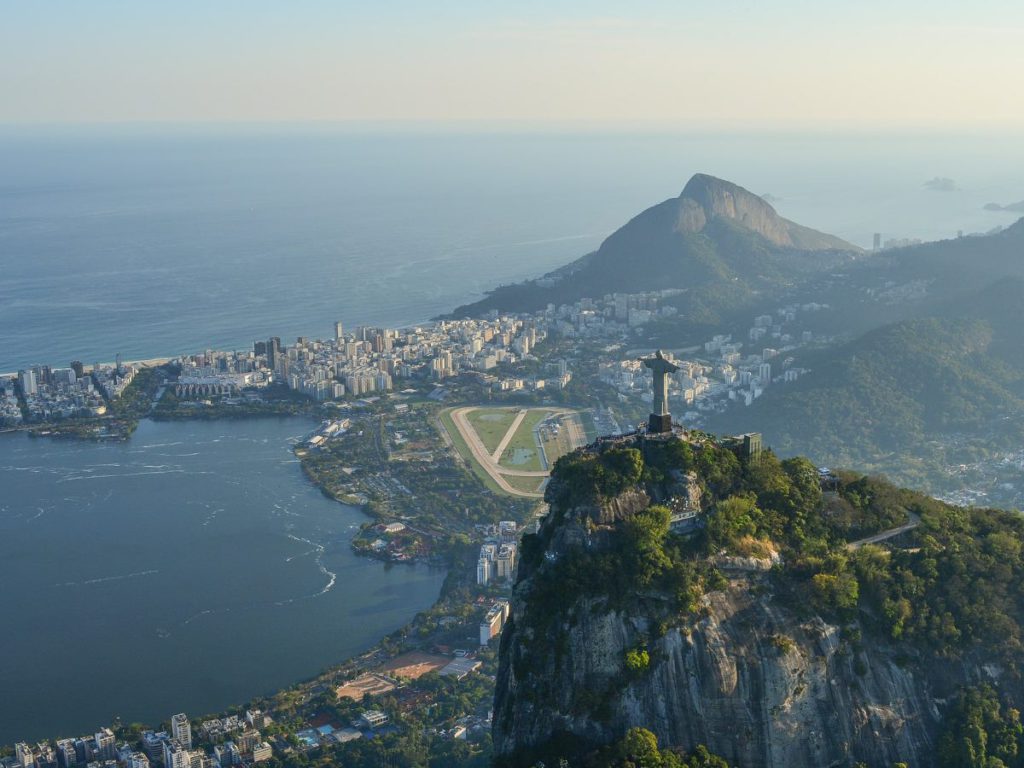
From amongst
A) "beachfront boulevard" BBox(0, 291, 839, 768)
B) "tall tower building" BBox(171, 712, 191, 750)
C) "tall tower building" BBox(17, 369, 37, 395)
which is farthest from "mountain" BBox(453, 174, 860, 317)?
"tall tower building" BBox(171, 712, 191, 750)

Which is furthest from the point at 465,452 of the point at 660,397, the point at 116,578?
the point at 660,397

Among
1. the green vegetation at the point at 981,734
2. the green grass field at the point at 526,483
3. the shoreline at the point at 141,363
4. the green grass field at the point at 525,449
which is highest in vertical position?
the green vegetation at the point at 981,734

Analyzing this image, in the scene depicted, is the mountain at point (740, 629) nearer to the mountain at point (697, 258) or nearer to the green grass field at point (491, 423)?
the green grass field at point (491, 423)

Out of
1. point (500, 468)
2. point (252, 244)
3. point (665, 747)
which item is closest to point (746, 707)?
point (665, 747)

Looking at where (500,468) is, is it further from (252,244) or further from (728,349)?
(252,244)

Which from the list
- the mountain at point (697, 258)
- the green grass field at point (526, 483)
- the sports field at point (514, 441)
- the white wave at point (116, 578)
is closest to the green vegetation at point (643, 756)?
the white wave at point (116, 578)

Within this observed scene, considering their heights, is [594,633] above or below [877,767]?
above
